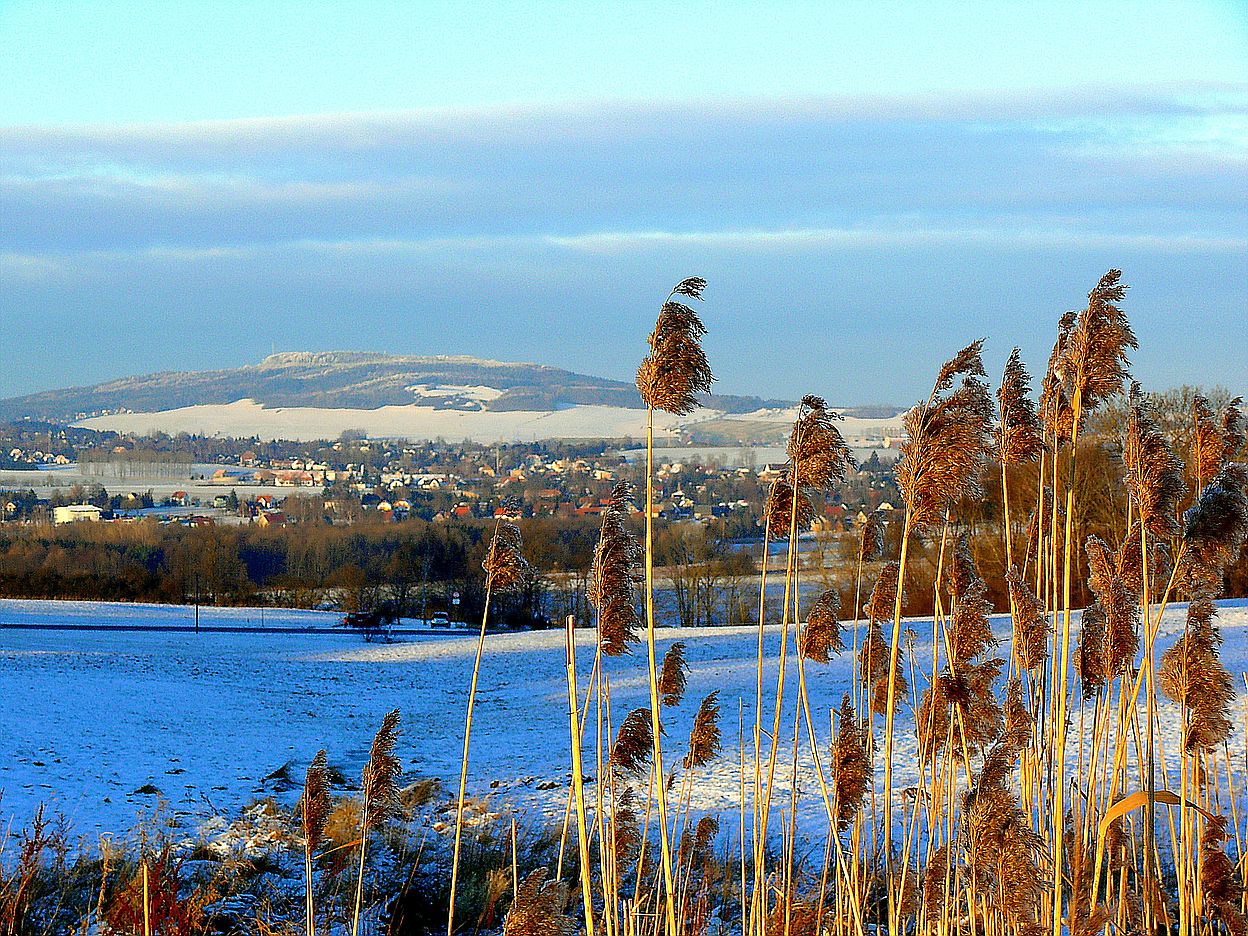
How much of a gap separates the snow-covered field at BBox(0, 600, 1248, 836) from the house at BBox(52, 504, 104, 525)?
66.4 m

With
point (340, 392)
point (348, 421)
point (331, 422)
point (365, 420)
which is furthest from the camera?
point (340, 392)

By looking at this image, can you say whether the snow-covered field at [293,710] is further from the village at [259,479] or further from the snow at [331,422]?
the snow at [331,422]

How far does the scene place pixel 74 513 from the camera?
102 m

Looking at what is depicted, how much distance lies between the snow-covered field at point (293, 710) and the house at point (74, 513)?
66.4 metres

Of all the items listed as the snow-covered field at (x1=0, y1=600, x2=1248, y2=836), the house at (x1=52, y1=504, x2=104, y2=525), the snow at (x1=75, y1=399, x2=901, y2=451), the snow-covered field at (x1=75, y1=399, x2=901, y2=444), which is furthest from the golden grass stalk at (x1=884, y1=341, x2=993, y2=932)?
the snow at (x1=75, y1=399, x2=901, y2=451)

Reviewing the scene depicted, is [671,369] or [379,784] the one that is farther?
[379,784]

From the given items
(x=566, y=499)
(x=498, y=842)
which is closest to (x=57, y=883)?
(x=498, y=842)

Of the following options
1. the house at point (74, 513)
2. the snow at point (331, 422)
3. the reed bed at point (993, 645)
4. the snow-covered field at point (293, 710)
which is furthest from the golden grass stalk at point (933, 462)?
the snow at point (331, 422)

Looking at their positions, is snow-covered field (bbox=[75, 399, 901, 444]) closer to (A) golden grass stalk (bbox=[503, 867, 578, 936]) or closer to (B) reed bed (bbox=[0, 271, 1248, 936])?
(B) reed bed (bbox=[0, 271, 1248, 936])

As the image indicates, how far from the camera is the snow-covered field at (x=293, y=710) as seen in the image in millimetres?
12719

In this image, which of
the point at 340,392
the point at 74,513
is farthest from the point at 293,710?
the point at 340,392

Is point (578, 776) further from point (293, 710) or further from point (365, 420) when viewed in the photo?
point (365, 420)

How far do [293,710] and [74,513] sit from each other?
89.8 m

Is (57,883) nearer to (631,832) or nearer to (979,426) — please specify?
(631,832)
